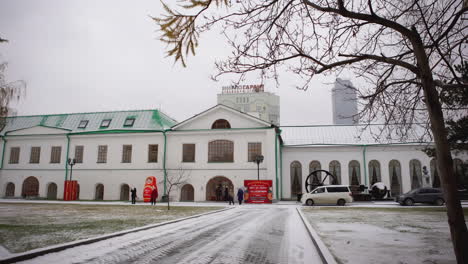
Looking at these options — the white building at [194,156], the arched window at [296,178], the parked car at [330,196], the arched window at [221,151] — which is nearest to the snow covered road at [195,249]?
the parked car at [330,196]

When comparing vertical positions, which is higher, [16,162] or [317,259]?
[16,162]

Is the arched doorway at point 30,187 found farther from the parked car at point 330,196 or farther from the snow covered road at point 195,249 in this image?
the snow covered road at point 195,249

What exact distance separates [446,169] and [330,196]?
23.0m

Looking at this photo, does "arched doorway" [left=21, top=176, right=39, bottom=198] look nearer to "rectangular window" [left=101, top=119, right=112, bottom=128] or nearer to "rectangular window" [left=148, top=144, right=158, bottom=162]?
"rectangular window" [left=101, top=119, right=112, bottom=128]

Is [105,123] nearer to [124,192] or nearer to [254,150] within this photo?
[124,192]

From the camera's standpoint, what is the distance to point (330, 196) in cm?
2728

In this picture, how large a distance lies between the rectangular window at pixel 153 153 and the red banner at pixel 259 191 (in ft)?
37.1

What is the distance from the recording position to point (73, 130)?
3972cm

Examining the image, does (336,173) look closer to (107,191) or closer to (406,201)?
(406,201)

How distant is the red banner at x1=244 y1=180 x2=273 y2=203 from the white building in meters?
1.47

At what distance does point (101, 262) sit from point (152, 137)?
30.2 metres

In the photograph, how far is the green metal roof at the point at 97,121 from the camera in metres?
37.5

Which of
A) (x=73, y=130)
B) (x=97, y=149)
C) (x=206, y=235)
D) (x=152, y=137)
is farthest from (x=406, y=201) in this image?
(x=73, y=130)

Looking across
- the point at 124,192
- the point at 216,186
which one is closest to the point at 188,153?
the point at 216,186
